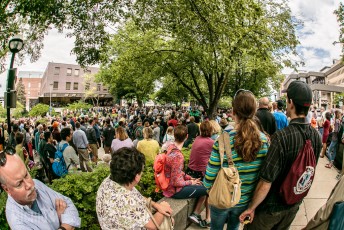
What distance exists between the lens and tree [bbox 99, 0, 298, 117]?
7094 millimetres

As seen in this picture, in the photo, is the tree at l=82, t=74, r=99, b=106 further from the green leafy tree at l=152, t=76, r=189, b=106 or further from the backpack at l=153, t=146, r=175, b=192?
the backpack at l=153, t=146, r=175, b=192

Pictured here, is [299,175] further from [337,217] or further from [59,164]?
[59,164]

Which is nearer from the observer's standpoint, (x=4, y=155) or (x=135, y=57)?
(x=4, y=155)

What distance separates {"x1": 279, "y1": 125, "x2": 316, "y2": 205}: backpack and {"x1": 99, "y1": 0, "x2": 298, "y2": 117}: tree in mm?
5220

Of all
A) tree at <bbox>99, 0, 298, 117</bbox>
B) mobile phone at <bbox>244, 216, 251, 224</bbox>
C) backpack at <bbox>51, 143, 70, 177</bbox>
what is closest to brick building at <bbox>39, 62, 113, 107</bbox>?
tree at <bbox>99, 0, 298, 117</bbox>

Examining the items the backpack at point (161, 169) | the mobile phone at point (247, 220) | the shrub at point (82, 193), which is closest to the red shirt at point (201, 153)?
the backpack at point (161, 169)

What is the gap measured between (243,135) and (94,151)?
30.0ft

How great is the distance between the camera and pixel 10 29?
672 cm

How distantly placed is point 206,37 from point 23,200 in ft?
22.4

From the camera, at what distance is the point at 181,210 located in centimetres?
390

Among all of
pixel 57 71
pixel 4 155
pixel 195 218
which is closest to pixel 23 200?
pixel 4 155

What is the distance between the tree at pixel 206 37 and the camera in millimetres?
7094

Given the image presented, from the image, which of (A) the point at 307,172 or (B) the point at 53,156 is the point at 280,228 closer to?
(A) the point at 307,172

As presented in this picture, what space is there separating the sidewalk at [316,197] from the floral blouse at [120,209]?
98.0 inches
